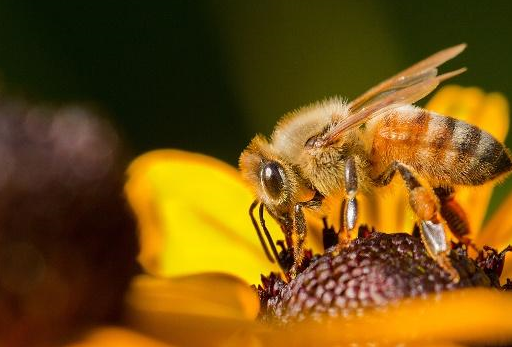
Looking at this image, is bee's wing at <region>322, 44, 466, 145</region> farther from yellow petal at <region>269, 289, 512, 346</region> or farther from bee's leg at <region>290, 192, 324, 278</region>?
yellow petal at <region>269, 289, 512, 346</region>

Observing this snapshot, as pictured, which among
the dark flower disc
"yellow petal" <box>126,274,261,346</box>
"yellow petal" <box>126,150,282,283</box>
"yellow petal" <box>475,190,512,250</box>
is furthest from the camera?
"yellow petal" <box>126,150,282,283</box>

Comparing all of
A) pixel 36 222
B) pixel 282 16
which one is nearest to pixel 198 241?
pixel 36 222

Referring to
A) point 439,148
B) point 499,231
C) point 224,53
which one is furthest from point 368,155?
point 224,53

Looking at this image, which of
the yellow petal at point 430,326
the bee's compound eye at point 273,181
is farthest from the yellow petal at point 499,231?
the yellow petal at point 430,326

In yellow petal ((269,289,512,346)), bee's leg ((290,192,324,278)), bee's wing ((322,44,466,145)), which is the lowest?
yellow petal ((269,289,512,346))

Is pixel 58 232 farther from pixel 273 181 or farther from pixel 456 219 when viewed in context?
pixel 456 219

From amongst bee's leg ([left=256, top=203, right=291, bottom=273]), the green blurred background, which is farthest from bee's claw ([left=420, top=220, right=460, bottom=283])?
the green blurred background
